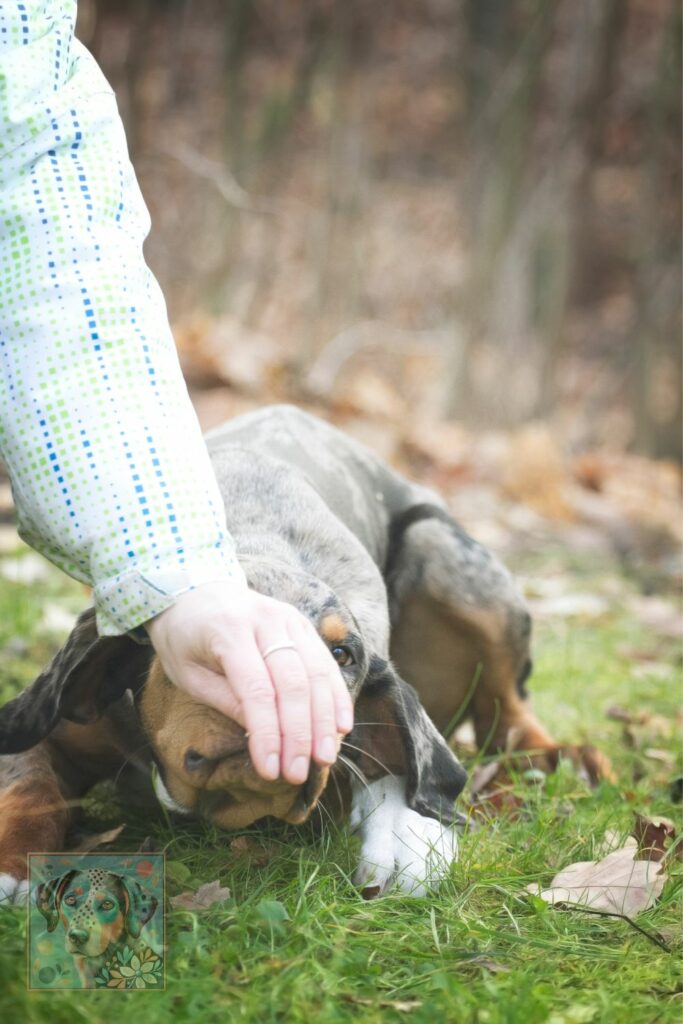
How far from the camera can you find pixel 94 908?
252 cm

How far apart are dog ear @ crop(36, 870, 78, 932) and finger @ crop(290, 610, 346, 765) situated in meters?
0.81

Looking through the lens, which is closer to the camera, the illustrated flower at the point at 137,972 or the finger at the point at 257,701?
the finger at the point at 257,701

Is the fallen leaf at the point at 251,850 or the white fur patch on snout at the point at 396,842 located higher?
the fallen leaf at the point at 251,850

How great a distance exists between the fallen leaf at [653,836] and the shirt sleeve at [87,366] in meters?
1.70

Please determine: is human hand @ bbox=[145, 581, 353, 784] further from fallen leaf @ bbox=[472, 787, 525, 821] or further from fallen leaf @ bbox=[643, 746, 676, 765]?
fallen leaf @ bbox=[643, 746, 676, 765]

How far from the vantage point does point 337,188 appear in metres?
12.2

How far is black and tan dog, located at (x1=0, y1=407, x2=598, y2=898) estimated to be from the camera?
8.98 feet

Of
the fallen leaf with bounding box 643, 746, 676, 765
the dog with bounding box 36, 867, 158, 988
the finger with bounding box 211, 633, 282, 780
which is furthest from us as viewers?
the fallen leaf with bounding box 643, 746, 676, 765

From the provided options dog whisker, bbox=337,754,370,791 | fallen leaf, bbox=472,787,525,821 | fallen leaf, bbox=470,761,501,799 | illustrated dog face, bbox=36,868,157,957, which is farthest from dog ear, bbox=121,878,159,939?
fallen leaf, bbox=470,761,501,799

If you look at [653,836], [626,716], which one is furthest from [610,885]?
[626,716]

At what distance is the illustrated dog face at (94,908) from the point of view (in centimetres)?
242

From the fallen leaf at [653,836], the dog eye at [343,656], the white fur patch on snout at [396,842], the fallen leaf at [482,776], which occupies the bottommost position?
the fallen leaf at [482,776]

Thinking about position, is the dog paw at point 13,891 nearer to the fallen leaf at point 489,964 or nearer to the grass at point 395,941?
the grass at point 395,941

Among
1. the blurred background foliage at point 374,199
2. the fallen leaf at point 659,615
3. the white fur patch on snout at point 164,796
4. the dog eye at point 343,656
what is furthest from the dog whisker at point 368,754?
the blurred background foliage at point 374,199
